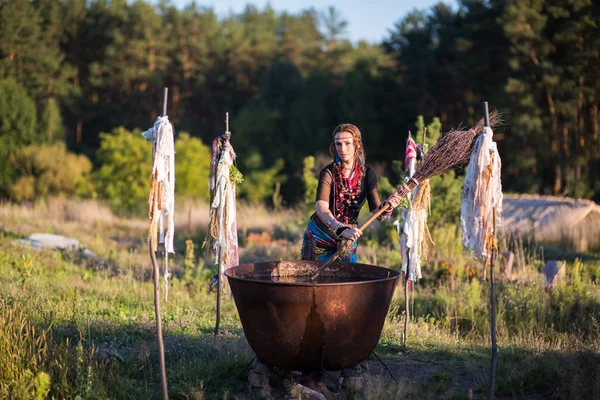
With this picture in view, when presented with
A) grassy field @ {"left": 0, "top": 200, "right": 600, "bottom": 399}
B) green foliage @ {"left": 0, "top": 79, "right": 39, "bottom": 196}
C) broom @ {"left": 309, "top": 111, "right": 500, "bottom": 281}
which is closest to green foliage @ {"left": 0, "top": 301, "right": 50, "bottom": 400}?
grassy field @ {"left": 0, "top": 200, "right": 600, "bottom": 399}

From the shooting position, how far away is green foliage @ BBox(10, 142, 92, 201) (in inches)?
876

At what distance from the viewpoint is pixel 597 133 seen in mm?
20141

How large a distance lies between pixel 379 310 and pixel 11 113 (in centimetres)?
2515

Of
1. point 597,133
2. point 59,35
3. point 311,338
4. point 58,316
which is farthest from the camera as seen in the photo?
point 59,35

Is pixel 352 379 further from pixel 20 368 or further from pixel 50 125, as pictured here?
pixel 50 125

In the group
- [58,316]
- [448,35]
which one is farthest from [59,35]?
[58,316]

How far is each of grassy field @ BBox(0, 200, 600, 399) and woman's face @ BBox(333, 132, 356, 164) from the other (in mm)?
1534

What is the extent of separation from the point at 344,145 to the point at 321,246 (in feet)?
2.73

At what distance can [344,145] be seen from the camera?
175 inches

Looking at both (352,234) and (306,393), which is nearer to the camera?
(306,393)

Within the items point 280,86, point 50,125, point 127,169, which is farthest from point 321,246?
point 280,86

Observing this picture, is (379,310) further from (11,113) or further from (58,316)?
(11,113)

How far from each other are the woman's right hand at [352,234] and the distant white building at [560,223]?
20.9 ft

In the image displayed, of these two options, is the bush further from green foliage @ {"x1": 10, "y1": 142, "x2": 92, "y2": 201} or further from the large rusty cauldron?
the large rusty cauldron
